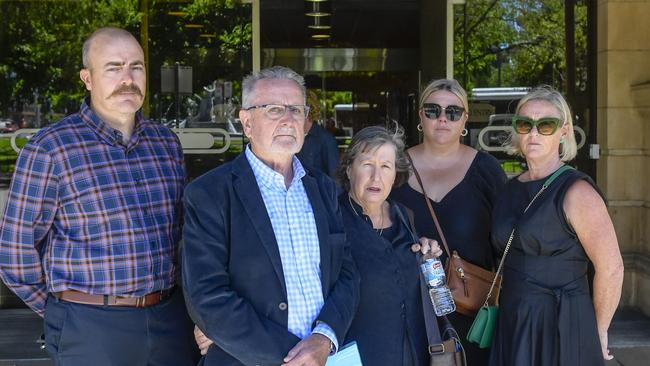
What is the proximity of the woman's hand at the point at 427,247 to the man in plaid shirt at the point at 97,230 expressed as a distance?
914 mm

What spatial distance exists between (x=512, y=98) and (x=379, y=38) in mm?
5340

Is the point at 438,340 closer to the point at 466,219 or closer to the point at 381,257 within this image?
the point at 381,257

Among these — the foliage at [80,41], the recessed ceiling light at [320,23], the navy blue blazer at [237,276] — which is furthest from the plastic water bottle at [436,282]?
the recessed ceiling light at [320,23]

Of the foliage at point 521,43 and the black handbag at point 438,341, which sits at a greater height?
the foliage at point 521,43

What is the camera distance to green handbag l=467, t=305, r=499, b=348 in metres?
3.06

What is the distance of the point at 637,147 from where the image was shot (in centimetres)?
595

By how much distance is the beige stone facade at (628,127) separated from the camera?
19.4 ft

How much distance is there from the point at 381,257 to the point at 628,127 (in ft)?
12.9

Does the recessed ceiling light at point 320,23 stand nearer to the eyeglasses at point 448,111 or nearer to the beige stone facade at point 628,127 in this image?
the beige stone facade at point 628,127

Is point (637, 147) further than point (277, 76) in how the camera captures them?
Yes

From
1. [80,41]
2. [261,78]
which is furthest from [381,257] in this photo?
[80,41]

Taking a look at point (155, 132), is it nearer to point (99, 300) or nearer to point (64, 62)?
point (99, 300)

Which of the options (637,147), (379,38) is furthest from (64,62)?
(379,38)

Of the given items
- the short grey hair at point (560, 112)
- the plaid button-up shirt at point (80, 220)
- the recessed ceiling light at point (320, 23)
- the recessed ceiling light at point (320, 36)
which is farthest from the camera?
the recessed ceiling light at point (320, 36)
